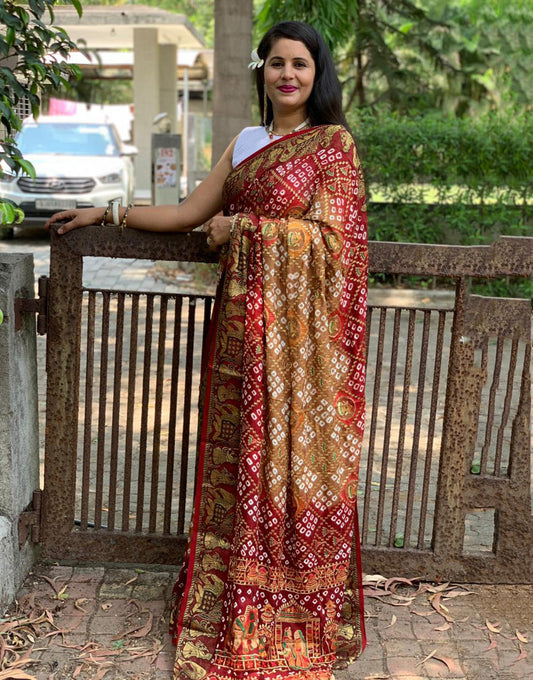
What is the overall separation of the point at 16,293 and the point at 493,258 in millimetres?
1770

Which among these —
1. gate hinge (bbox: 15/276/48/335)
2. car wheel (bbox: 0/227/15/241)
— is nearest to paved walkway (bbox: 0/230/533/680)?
gate hinge (bbox: 15/276/48/335)

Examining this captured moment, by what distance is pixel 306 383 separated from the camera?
2.87 meters

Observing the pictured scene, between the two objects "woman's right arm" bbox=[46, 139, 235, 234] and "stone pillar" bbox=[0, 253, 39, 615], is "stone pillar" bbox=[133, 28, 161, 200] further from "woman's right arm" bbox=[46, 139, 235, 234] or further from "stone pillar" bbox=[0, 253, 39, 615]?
"woman's right arm" bbox=[46, 139, 235, 234]

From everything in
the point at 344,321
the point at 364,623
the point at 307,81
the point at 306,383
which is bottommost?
the point at 364,623

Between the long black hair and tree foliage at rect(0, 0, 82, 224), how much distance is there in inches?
27.9

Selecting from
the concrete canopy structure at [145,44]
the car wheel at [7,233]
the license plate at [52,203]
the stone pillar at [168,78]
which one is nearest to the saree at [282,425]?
the license plate at [52,203]

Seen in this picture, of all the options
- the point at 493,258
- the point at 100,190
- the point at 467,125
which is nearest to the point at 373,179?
the point at 467,125

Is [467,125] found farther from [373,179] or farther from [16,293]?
[16,293]

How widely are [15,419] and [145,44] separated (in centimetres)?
1749

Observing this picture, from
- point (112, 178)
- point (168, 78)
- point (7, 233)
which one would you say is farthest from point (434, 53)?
point (168, 78)

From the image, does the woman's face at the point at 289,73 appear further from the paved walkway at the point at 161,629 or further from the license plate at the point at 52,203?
the license plate at the point at 52,203

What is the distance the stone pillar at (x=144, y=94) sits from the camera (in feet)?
63.2

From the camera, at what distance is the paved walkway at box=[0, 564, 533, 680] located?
9.81ft

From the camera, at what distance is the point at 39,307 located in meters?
3.33
